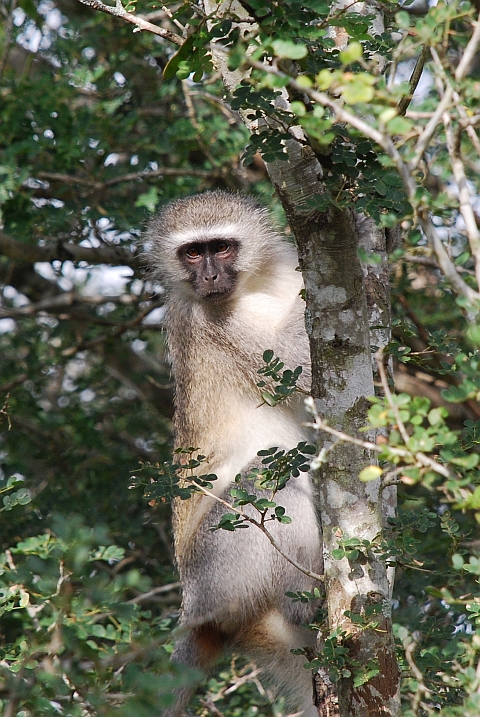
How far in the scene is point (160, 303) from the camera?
548 centimetres

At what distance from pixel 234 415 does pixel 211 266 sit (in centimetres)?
85

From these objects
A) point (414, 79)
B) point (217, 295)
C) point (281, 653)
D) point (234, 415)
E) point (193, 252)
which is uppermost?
point (193, 252)

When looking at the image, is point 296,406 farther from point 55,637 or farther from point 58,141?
point 55,637

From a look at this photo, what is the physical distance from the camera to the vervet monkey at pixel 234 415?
432cm

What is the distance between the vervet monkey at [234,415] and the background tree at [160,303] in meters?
0.26

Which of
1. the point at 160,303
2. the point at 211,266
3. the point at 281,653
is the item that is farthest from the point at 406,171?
the point at 160,303

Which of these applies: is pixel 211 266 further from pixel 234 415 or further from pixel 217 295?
pixel 234 415

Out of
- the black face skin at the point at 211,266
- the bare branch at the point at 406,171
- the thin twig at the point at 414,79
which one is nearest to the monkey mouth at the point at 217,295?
the black face skin at the point at 211,266

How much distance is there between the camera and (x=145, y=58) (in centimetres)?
611

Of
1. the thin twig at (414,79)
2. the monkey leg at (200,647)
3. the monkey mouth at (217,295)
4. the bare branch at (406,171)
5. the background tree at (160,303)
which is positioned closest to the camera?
the bare branch at (406,171)

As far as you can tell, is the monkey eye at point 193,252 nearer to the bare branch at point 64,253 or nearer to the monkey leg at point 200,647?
the bare branch at point 64,253

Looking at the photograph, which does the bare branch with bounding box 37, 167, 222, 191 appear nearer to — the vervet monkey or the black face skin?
the vervet monkey

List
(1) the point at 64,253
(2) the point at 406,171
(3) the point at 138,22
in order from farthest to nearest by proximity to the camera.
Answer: (1) the point at 64,253, (3) the point at 138,22, (2) the point at 406,171

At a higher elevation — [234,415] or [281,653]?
[234,415]
